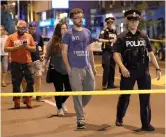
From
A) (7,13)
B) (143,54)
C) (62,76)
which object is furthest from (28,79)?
(7,13)

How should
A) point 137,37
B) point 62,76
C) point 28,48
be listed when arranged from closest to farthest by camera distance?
point 137,37 < point 62,76 < point 28,48

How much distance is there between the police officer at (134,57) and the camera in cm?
641

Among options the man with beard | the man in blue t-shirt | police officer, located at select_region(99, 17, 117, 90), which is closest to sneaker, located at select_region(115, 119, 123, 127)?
the man in blue t-shirt

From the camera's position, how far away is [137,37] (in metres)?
6.42

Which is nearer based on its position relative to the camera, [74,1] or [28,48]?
[28,48]

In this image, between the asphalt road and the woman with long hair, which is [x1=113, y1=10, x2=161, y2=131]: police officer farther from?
the woman with long hair

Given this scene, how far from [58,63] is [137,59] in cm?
181

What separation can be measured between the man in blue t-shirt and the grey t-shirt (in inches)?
38.5

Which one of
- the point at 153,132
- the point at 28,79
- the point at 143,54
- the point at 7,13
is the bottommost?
the point at 153,132

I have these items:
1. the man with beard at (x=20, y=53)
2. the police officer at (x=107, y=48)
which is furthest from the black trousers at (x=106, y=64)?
the man with beard at (x=20, y=53)

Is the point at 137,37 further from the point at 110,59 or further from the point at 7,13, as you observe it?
the point at 7,13

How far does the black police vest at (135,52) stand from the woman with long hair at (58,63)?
1605 millimetres

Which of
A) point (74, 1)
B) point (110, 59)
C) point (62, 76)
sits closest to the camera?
point (62, 76)

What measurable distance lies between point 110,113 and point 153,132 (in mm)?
1706
